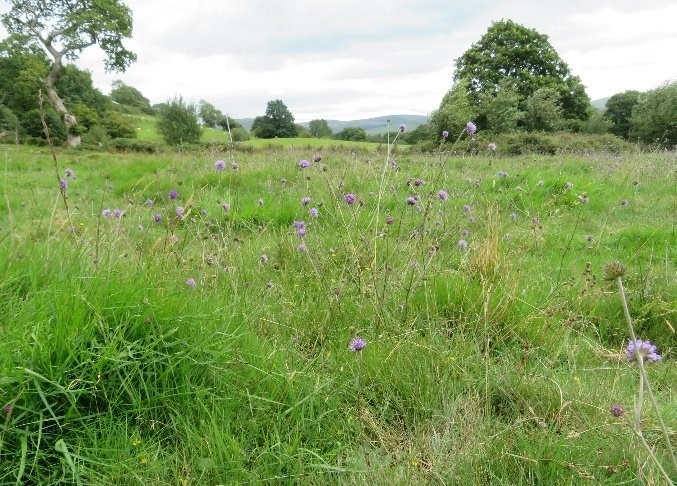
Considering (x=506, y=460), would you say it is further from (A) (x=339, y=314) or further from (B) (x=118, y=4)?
(B) (x=118, y=4)

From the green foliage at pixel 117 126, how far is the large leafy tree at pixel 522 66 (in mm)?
30296

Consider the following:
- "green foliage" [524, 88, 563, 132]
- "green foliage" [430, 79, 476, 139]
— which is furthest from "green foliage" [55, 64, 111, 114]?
"green foliage" [524, 88, 563, 132]

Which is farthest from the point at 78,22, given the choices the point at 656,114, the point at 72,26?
the point at 656,114

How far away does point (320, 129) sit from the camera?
68.4 meters

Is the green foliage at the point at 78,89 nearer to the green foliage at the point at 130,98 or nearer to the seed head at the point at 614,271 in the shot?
the green foliage at the point at 130,98

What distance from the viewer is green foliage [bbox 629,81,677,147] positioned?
1141 inches

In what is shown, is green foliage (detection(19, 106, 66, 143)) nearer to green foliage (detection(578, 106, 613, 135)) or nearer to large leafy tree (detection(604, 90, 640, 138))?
green foliage (detection(578, 106, 613, 135))

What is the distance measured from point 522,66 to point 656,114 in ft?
33.7

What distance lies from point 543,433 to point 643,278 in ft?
6.62

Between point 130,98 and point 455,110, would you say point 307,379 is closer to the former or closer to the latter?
point 455,110

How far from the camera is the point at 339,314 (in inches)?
89.4

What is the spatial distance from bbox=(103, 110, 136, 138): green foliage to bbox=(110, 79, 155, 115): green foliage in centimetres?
2682

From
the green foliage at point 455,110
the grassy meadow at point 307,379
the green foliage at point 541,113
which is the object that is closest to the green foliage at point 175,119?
the green foliage at point 455,110

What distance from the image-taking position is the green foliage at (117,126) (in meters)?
37.8
